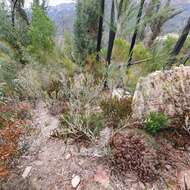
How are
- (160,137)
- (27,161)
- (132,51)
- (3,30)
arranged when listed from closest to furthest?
1. (27,161)
2. (160,137)
3. (132,51)
4. (3,30)

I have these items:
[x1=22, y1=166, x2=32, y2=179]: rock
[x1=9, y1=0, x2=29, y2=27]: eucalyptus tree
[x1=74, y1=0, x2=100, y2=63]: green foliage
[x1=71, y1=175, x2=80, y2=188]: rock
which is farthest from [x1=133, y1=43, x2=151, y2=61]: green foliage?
[x1=9, y1=0, x2=29, y2=27]: eucalyptus tree

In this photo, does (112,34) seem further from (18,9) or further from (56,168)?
(18,9)

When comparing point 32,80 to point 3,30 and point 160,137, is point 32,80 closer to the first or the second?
point 3,30

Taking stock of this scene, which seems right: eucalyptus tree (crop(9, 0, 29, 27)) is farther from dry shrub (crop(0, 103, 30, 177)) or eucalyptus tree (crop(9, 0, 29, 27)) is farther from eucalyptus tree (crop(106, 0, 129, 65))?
dry shrub (crop(0, 103, 30, 177))

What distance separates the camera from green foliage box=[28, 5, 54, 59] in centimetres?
493

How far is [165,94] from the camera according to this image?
2.99 metres

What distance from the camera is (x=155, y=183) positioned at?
89.6 inches

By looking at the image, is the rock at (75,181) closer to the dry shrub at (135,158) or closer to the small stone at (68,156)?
the small stone at (68,156)

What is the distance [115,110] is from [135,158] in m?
1.08

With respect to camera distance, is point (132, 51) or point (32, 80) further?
point (132, 51)

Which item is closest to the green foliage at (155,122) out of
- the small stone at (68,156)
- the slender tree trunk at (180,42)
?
the small stone at (68,156)

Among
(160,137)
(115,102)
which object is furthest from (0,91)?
(160,137)

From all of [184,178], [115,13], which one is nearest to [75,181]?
[184,178]

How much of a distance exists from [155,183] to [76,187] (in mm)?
939
